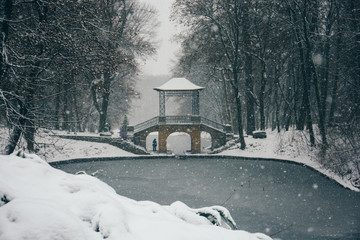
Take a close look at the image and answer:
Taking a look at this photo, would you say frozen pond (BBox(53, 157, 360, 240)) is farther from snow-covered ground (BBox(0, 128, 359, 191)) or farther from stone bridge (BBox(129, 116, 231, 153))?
stone bridge (BBox(129, 116, 231, 153))

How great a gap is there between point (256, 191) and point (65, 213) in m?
12.3

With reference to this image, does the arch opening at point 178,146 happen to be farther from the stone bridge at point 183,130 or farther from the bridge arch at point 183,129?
the stone bridge at point 183,130

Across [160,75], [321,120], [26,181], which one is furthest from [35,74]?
[160,75]

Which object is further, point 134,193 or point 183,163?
point 183,163

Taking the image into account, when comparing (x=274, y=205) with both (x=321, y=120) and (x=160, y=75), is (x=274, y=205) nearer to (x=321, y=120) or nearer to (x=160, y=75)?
(x=321, y=120)

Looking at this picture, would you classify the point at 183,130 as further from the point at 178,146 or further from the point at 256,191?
the point at 256,191

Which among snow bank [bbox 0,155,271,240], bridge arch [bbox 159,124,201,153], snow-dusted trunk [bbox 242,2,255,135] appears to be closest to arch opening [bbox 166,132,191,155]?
bridge arch [bbox 159,124,201,153]

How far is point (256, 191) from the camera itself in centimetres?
1343

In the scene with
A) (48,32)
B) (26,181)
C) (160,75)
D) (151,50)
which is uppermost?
(160,75)

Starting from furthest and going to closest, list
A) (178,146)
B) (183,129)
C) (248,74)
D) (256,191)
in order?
1. (178,146)
2. (248,74)
3. (183,129)
4. (256,191)

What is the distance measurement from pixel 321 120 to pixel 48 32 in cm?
1513

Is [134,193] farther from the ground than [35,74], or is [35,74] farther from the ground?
[35,74]

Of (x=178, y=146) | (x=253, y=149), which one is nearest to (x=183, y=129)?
(x=253, y=149)

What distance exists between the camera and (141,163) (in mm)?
21797
